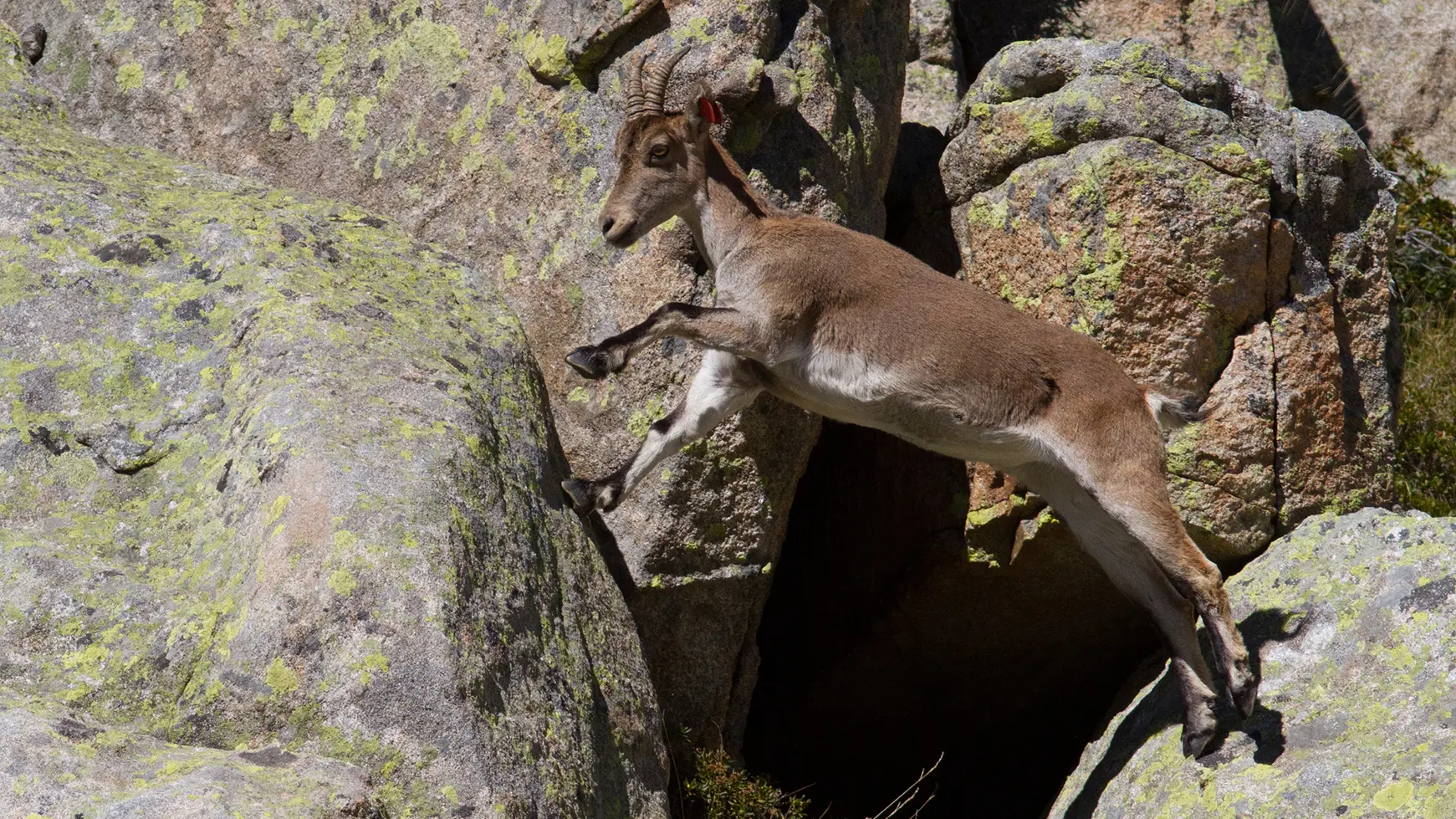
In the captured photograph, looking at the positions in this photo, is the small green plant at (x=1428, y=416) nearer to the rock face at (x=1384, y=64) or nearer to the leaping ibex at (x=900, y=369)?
the rock face at (x=1384, y=64)

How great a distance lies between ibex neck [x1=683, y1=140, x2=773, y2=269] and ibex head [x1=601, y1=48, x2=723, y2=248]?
0.06m

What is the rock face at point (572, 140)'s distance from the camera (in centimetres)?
721

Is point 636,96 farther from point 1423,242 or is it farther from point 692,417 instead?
point 1423,242

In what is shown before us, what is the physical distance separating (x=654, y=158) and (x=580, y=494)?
66.9 inches

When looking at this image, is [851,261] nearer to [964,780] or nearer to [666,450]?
[666,450]

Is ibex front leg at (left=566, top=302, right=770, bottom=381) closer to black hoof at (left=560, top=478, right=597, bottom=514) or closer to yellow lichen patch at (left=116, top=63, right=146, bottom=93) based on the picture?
black hoof at (left=560, top=478, right=597, bottom=514)

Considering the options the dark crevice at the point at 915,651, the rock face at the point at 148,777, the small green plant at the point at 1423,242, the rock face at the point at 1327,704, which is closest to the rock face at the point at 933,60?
the dark crevice at the point at 915,651

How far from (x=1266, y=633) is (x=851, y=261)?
2715mm

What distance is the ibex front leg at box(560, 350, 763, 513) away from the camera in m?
6.56

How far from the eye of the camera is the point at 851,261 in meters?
6.68

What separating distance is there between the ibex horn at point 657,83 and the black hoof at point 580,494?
1886 millimetres

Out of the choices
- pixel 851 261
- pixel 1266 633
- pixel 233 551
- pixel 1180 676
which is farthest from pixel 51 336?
pixel 1266 633

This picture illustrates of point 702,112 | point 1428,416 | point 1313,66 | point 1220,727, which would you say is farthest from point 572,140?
point 1313,66

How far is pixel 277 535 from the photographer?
507 centimetres
